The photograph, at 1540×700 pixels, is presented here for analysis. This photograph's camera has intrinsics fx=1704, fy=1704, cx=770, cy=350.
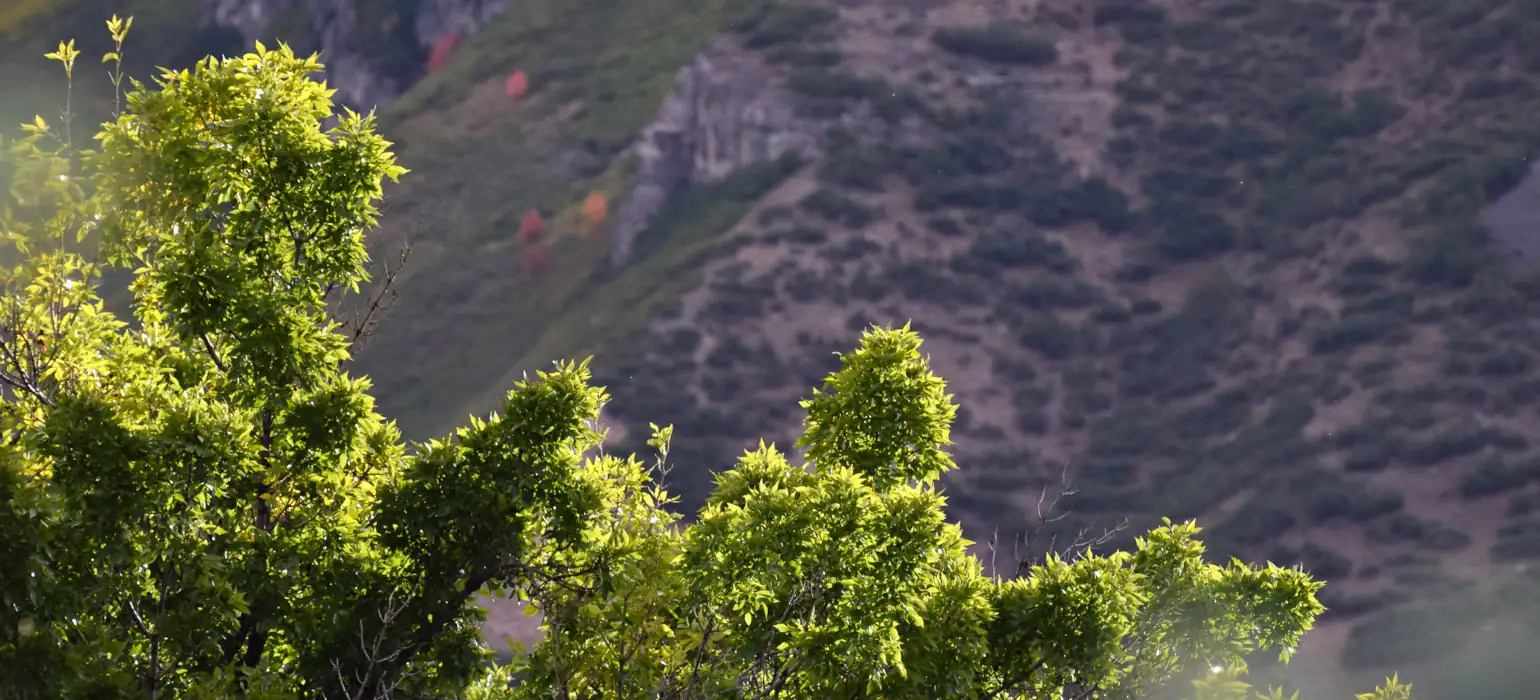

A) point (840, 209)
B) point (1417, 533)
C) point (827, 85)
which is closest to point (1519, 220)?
point (1417, 533)

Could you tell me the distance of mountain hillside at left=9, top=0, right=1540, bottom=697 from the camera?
7431 cm

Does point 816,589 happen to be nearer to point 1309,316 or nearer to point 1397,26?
point 1309,316

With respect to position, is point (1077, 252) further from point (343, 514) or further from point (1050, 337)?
point (343, 514)

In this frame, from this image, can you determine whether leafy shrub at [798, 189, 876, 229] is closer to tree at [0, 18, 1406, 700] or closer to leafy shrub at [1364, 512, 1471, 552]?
leafy shrub at [1364, 512, 1471, 552]

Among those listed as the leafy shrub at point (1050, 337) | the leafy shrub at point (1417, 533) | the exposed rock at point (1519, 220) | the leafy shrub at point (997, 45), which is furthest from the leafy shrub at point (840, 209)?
the exposed rock at point (1519, 220)

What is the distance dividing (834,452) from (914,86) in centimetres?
8175

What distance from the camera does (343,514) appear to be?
49.1 ft

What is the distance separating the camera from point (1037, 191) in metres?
91.9

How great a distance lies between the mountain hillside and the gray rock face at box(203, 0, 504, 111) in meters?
9.26

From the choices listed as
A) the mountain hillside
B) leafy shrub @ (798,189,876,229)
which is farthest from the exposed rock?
leafy shrub @ (798,189,876,229)

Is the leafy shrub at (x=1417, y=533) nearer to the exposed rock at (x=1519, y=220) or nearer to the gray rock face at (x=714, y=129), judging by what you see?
the exposed rock at (x=1519, y=220)

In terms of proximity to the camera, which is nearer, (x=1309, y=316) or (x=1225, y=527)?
(x=1225, y=527)

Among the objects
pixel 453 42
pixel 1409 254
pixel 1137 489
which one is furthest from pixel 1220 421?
pixel 453 42

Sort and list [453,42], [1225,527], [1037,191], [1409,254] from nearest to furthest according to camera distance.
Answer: [1225,527], [1409,254], [1037,191], [453,42]
